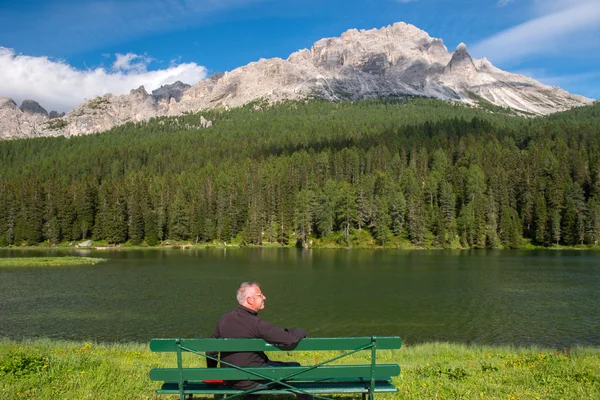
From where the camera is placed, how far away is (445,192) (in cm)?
12800

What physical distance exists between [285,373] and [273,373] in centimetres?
25

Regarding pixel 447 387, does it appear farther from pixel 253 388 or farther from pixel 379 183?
pixel 379 183

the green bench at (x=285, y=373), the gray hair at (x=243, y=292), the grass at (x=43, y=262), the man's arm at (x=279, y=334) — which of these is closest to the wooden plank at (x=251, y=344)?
the green bench at (x=285, y=373)

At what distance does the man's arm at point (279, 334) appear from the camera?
333 inches

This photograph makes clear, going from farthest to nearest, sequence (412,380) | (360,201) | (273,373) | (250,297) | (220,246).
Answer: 1. (220,246)
2. (360,201)
3. (412,380)
4. (250,297)
5. (273,373)

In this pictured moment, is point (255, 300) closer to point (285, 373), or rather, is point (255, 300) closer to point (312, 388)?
point (285, 373)

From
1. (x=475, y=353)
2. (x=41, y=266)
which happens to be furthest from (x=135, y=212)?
(x=475, y=353)

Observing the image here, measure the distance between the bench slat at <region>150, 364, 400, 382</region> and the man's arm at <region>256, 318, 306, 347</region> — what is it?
26.3 inches

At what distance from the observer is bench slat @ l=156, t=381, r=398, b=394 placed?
29.6 ft

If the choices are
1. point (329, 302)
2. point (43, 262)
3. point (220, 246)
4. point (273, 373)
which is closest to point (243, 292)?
point (273, 373)

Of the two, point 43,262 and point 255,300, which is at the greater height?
point 255,300

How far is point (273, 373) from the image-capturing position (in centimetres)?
879

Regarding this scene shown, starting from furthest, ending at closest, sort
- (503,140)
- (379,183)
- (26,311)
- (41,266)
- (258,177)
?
(503,140) → (258,177) → (379,183) → (41,266) → (26,311)

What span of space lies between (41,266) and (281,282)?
44.8 m
